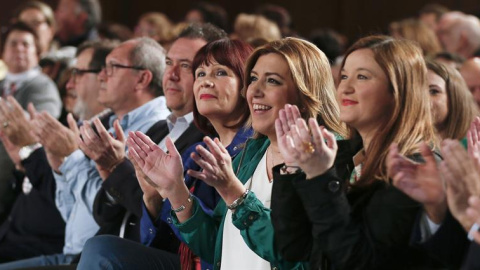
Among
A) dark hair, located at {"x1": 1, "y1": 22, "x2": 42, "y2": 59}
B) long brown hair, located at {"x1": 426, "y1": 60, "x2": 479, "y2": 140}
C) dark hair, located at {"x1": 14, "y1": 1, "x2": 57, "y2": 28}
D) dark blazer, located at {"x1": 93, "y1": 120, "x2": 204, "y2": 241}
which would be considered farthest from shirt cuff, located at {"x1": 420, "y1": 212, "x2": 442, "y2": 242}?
dark hair, located at {"x1": 14, "y1": 1, "x2": 57, "y2": 28}

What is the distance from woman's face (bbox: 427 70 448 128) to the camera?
137 inches

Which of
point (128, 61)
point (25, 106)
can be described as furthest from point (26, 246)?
point (25, 106)

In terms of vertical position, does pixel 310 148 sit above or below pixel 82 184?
above

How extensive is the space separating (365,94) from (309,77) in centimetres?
40

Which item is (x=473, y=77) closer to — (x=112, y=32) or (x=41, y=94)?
(x=41, y=94)

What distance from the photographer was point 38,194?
4301 millimetres

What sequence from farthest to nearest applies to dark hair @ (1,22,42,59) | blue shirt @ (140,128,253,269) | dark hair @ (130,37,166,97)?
dark hair @ (1,22,42,59) < dark hair @ (130,37,166,97) < blue shirt @ (140,128,253,269)

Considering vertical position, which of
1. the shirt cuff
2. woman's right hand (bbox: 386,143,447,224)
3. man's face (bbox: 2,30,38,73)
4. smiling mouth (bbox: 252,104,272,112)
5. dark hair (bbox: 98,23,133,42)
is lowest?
dark hair (bbox: 98,23,133,42)

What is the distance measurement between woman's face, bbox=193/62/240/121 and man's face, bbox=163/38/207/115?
39cm

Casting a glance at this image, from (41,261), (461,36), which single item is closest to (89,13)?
(461,36)

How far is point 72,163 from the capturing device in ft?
12.8

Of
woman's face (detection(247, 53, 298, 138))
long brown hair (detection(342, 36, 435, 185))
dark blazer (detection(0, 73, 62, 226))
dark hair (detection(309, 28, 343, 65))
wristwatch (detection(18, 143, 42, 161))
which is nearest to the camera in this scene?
long brown hair (detection(342, 36, 435, 185))

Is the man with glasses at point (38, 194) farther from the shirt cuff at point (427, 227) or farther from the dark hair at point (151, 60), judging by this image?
the shirt cuff at point (427, 227)

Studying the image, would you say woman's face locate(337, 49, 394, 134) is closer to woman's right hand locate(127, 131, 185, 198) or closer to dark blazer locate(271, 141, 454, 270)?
dark blazer locate(271, 141, 454, 270)
